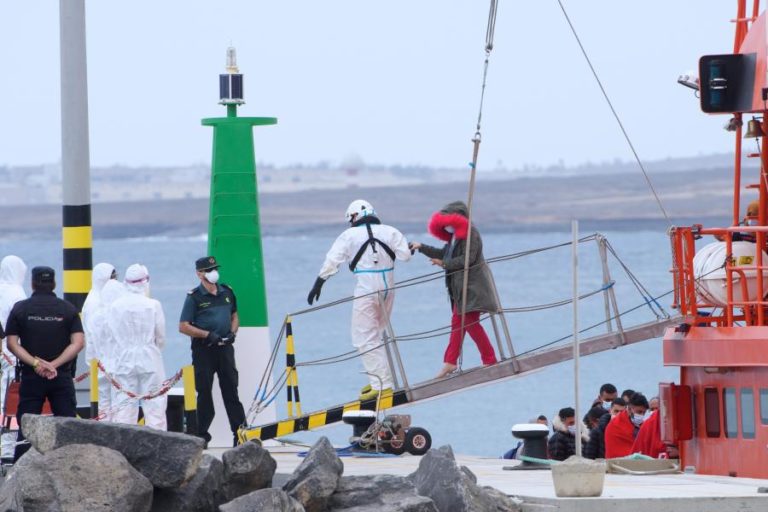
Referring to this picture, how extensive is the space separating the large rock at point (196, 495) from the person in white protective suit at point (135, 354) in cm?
A: 408

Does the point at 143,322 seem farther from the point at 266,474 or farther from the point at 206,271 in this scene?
the point at 266,474

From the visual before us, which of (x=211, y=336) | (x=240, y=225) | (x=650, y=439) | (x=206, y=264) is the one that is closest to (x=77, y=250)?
→ (x=206, y=264)

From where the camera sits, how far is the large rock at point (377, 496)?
1208cm

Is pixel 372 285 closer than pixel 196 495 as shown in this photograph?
No

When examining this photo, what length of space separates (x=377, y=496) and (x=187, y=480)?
1.34 meters

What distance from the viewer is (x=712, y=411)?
1491 cm

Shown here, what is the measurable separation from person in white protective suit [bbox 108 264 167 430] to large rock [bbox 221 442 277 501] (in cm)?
393

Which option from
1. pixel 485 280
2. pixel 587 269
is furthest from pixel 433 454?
pixel 587 269

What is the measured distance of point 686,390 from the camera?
1510 cm

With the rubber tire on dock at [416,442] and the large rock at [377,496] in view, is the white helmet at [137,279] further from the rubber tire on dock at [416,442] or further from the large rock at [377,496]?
the large rock at [377,496]

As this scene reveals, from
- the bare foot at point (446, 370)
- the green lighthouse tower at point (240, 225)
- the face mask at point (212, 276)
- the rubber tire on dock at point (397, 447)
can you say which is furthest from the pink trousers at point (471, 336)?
the green lighthouse tower at point (240, 225)

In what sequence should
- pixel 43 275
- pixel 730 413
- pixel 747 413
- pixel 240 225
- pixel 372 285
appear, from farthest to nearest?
pixel 240 225
pixel 372 285
pixel 43 275
pixel 730 413
pixel 747 413

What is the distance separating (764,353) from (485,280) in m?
3.38

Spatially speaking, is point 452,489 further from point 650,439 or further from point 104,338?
point 104,338
